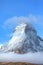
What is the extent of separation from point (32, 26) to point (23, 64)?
0.88m

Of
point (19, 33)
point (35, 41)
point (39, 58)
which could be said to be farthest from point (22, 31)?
point (39, 58)

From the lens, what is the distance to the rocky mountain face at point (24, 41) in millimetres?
4414

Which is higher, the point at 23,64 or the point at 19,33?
the point at 19,33

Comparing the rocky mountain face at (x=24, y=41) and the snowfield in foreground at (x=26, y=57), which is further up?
the rocky mountain face at (x=24, y=41)

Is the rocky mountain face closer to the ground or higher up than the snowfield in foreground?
higher up

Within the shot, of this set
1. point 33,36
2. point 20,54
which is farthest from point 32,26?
point 20,54

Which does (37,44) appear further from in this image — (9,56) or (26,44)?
(9,56)

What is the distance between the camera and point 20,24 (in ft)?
15.0

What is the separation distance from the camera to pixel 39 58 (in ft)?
14.6

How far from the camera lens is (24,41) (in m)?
4.47

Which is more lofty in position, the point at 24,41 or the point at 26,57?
the point at 24,41

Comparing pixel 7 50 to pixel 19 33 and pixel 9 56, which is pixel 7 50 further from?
pixel 19 33

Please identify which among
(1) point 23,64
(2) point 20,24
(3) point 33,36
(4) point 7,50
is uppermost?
(2) point 20,24

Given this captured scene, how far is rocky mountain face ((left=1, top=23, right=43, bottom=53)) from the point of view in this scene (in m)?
4.41
